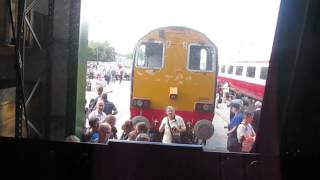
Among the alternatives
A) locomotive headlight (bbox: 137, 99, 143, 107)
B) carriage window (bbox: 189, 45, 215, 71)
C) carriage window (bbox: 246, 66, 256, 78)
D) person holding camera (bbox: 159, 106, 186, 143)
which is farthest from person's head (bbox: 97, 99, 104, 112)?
carriage window (bbox: 246, 66, 256, 78)

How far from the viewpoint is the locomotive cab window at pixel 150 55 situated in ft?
23.2

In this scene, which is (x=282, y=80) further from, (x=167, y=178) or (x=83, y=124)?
(x=83, y=124)

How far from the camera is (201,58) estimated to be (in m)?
7.26

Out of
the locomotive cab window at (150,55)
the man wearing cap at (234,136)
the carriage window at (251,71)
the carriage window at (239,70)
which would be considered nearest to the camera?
the man wearing cap at (234,136)

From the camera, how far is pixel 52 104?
160 cm

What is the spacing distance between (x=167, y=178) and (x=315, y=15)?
66 centimetres

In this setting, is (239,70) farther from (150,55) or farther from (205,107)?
(150,55)

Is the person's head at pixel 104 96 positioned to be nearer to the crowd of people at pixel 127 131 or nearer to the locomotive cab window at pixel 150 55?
the crowd of people at pixel 127 131

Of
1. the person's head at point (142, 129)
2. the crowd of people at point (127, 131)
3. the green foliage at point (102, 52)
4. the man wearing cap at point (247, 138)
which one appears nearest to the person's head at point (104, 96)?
the crowd of people at point (127, 131)

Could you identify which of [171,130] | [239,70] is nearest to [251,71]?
[239,70]

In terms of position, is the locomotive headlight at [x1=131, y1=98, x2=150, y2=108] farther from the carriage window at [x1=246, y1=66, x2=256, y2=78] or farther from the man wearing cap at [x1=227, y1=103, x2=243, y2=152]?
the man wearing cap at [x1=227, y1=103, x2=243, y2=152]

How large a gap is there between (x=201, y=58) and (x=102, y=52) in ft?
17.3

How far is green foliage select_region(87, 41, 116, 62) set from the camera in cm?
188

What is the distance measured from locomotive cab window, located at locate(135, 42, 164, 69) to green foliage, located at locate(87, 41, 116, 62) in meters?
4.80
